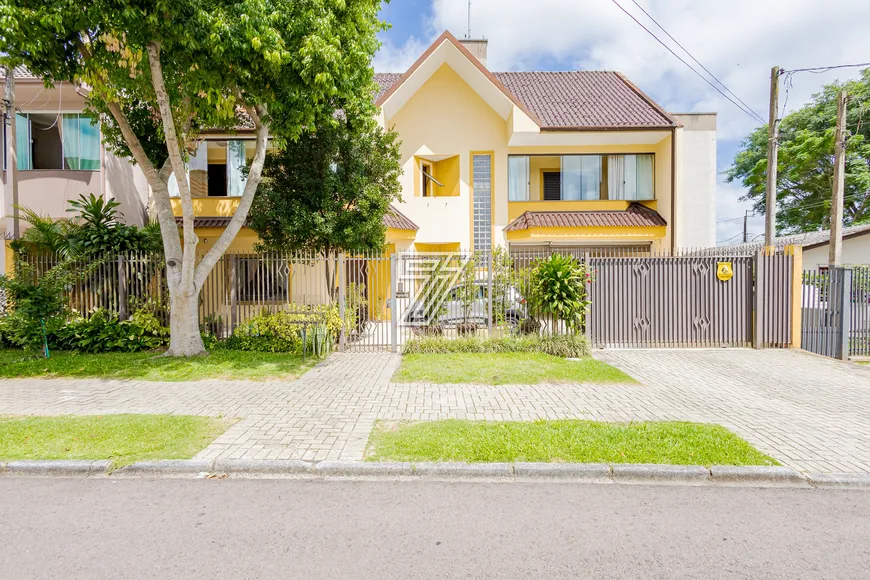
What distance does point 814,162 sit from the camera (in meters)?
26.2

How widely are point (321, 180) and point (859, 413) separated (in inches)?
409

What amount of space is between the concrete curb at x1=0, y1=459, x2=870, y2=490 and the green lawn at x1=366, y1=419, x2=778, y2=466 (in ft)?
0.38

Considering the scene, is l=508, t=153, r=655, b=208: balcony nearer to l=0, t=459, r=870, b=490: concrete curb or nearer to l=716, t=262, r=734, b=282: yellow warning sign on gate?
l=716, t=262, r=734, b=282: yellow warning sign on gate

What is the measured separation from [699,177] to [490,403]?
1515cm

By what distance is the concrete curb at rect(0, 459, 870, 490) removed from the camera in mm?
4234

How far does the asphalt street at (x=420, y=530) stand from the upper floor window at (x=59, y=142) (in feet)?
37.7

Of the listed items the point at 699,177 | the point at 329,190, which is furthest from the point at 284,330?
the point at 699,177

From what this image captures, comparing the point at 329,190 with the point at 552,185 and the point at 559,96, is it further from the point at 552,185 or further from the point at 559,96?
the point at 559,96

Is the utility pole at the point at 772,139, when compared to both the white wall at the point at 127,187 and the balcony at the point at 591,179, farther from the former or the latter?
the white wall at the point at 127,187

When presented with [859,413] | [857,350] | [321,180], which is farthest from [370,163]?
[857,350]

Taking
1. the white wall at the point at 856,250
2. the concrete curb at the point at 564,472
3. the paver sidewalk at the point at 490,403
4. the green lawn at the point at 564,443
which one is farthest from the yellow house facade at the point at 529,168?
the concrete curb at the point at 564,472

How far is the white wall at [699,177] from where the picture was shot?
55.2 feet

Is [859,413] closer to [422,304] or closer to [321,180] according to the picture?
[422,304]

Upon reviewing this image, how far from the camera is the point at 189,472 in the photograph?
4.46 m
